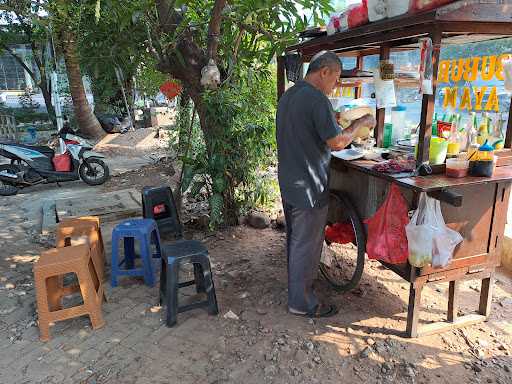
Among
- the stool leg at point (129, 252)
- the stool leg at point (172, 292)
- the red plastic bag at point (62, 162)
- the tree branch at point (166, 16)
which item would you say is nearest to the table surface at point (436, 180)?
the stool leg at point (172, 292)

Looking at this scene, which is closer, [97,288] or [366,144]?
[97,288]

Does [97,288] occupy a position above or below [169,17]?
Answer: below

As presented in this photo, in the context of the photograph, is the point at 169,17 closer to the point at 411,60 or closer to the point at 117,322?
the point at 411,60

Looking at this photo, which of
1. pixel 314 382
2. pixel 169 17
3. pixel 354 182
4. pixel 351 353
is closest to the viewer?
pixel 314 382

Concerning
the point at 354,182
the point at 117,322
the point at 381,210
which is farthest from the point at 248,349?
the point at 354,182

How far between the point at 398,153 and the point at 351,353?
1.52 m

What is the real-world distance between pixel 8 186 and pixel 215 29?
15.9ft

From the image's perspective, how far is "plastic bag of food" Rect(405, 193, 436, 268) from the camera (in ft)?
7.86

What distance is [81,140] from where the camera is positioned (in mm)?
7340

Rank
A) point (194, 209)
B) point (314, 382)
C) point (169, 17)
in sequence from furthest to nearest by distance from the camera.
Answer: point (194, 209)
point (169, 17)
point (314, 382)

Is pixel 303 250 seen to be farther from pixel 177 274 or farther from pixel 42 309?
pixel 42 309

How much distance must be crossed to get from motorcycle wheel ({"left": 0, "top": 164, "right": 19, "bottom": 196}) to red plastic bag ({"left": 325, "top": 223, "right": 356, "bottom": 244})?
5688 millimetres

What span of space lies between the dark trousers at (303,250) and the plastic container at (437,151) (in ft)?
2.56

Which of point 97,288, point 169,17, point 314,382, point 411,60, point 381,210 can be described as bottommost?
point 314,382
